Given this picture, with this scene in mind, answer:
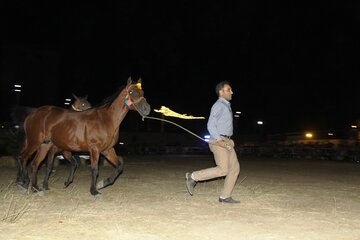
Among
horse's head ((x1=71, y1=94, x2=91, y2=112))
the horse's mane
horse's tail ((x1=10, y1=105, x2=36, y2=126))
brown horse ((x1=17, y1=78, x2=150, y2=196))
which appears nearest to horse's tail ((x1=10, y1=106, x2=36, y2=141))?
horse's tail ((x1=10, y1=105, x2=36, y2=126))

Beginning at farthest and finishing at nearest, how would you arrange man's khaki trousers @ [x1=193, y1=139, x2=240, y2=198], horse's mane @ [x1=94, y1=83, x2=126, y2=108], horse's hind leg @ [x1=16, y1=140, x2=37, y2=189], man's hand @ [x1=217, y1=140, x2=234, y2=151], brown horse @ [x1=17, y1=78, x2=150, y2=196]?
horse's hind leg @ [x1=16, y1=140, x2=37, y2=189] → horse's mane @ [x1=94, y1=83, x2=126, y2=108] → brown horse @ [x1=17, y1=78, x2=150, y2=196] → man's khaki trousers @ [x1=193, y1=139, x2=240, y2=198] → man's hand @ [x1=217, y1=140, x2=234, y2=151]

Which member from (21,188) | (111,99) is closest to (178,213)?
(111,99)

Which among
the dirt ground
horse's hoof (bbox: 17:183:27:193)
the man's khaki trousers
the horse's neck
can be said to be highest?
the horse's neck

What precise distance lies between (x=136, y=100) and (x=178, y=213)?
270cm

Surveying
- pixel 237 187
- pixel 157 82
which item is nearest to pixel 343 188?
pixel 237 187

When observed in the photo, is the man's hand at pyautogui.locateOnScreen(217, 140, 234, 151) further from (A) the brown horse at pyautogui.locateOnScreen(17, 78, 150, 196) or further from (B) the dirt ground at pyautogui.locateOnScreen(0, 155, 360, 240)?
(A) the brown horse at pyautogui.locateOnScreen(17, 78, 150, 196)

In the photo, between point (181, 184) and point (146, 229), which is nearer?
point (146, 229)

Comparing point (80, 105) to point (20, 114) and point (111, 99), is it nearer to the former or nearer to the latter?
point (20, 114)

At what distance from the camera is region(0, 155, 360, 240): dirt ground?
16.8 feet

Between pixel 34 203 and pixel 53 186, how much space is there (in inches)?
101

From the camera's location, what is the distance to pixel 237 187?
9.79 m

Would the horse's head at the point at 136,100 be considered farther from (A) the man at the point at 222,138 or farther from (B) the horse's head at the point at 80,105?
(B) the horse's head at the point at 80,105

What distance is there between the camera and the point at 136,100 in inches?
326

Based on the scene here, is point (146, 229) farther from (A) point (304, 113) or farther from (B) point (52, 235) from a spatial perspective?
(A) point (304, 113)
